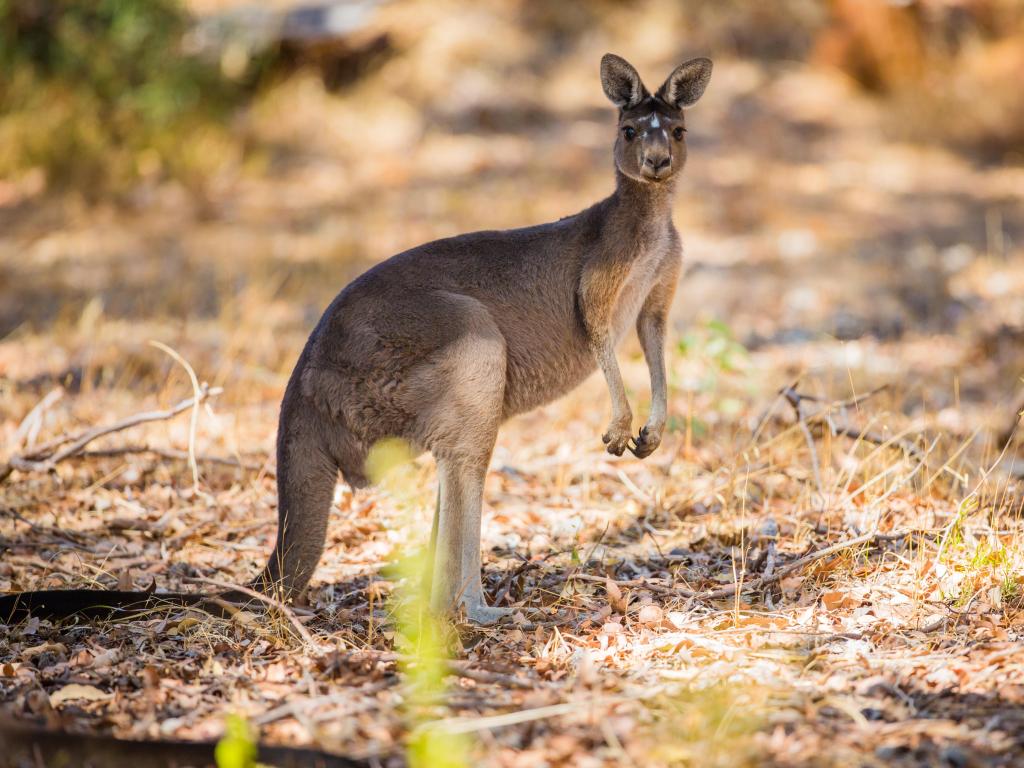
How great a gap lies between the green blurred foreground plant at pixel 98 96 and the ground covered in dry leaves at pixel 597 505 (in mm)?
430

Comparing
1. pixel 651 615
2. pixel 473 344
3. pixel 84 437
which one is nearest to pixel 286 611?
pixel 473 344

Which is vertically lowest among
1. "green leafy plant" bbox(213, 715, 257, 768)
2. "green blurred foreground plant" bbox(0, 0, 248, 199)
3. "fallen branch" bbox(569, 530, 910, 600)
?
"green leafy plant" bbox(213, 715, 257, 768)

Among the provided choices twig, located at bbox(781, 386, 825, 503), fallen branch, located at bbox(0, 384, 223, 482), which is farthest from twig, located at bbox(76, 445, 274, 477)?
twig, located at bbox(781, 386, 825, 503)

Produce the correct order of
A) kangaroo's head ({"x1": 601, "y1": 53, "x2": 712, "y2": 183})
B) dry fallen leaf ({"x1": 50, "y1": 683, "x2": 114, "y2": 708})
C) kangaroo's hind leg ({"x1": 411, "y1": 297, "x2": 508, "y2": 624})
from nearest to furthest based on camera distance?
dry fallen leaf ({"x1": 50, "y1": 683, "x2": 114, "y2": 708}) < kangaroo's hind leg ({"x1": 411, "y1": 297, "x2": 508, "y2": 624}) < kangaroo's head ({"x1": 601, "y1": 53, "x2": 712, "y2": 183})

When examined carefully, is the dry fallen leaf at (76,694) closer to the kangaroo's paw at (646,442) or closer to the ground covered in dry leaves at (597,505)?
the ground covered in dry leaves at (597,505)

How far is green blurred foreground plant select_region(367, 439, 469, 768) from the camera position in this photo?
2238mm

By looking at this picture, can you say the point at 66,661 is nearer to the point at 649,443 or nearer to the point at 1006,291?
the point at 649,443

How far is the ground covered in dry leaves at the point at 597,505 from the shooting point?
2621 millimetres

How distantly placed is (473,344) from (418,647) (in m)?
0.93

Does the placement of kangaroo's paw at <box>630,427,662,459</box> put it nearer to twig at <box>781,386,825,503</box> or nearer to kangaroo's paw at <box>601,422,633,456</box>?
kangaroo's paw at <box>601,422,633,456</box>

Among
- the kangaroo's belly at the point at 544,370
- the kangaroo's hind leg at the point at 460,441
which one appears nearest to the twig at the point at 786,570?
the kangaroo's hind leg at the point at 460,441

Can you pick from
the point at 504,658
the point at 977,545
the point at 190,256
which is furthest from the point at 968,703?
the point at 190,256

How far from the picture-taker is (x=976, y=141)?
1100 centimetres

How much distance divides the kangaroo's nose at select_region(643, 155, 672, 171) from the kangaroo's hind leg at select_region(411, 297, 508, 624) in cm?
80
